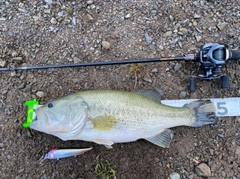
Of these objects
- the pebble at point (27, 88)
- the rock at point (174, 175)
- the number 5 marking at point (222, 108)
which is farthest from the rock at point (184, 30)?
the pebble at point (27, 88)

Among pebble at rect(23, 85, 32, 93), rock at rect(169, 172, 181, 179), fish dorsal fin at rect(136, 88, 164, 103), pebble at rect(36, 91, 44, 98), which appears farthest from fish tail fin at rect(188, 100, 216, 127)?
pebble at rect(23, 85, 32, 93)

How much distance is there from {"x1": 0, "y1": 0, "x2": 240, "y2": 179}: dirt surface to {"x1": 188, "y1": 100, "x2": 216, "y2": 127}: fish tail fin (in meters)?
0.28

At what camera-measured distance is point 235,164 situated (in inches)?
136

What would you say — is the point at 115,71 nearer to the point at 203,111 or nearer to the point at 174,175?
the point at 203,111

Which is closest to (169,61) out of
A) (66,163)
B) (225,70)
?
(225,70)

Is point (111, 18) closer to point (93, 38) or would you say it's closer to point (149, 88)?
point (93, 38)

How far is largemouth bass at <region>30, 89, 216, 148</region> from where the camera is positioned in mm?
3020

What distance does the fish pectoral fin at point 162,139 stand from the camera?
10.6 ft

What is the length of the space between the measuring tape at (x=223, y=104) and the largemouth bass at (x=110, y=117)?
0.27 m

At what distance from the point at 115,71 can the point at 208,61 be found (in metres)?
1.13

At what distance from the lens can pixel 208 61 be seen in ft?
10.5

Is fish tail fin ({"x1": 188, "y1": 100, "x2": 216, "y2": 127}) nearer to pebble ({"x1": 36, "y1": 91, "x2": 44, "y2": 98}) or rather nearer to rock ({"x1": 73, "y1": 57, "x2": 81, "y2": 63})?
rock ({"x1": 73, "y1": 57, "x2": 81, "y2": 63})

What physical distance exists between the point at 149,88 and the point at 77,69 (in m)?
0.94

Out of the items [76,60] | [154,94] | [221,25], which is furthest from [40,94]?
[221,25]
